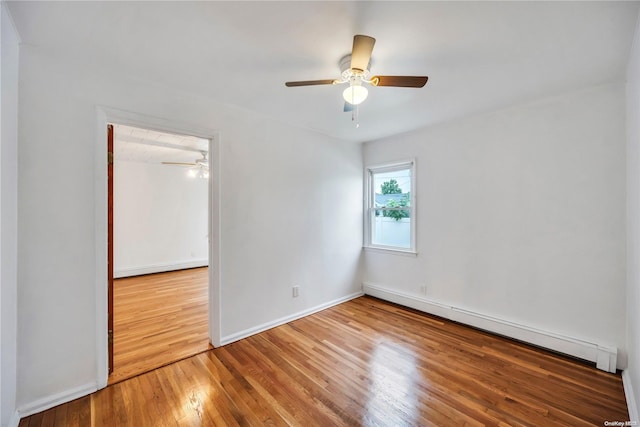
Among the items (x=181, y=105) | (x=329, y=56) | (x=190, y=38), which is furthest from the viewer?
(x=181, y=105)

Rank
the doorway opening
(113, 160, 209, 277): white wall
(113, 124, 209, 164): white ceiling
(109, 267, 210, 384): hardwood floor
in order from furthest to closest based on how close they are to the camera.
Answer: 1. (113, 160, 209, 277): white wall
2. (113, 124, 209, 164): white ceiling
3. the doorway opening
4. (109, 267, 210, 384): hardwood floor

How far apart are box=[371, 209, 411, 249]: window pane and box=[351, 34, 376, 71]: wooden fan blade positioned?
2544 mm

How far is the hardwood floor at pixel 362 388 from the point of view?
5.64 ft

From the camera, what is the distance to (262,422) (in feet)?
5.55

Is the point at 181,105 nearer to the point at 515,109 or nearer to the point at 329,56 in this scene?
the point at 329,56

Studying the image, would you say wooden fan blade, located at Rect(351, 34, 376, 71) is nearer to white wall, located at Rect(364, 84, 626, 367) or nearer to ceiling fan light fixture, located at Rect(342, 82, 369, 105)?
ceiling fan light fixture, located at Rect(342, 82, 369, 105)

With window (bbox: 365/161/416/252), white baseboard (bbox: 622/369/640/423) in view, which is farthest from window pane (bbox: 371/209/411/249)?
white baseboard (bbox: 622/369/640/423)

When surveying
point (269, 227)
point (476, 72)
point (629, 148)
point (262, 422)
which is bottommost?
point (262, 422)

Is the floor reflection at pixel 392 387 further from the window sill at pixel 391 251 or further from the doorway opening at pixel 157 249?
the doorway opening at pixel 157 249

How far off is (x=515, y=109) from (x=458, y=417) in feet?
9.45

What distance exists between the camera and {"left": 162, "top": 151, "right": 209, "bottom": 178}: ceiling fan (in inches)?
205

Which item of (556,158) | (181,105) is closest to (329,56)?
(181,105)

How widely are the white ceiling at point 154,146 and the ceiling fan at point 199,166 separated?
68mm

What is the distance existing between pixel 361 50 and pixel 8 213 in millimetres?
2278
